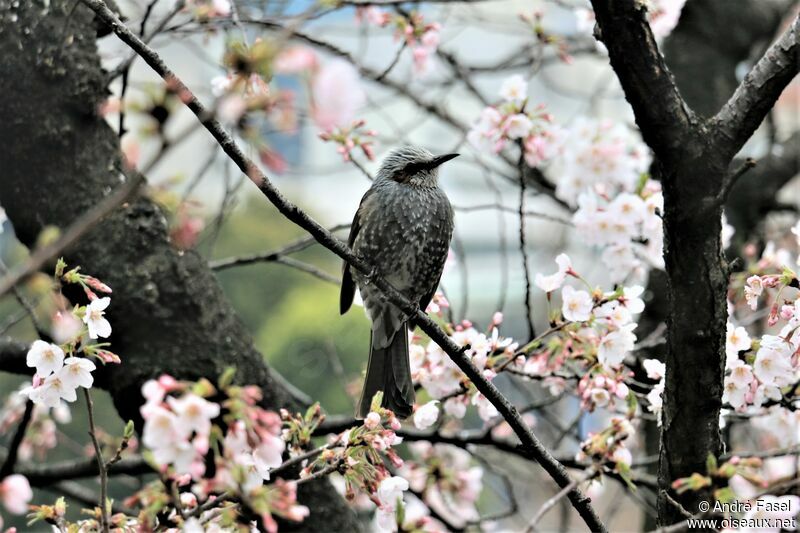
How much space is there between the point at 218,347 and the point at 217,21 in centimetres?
96

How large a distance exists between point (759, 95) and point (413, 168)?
1478 mm

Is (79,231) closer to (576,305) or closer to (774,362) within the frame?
(576,305)

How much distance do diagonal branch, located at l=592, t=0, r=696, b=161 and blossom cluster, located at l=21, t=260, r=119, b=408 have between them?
1028 millimetres

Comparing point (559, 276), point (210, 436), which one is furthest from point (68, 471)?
point (210, 436)

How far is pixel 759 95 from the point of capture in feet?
5.83

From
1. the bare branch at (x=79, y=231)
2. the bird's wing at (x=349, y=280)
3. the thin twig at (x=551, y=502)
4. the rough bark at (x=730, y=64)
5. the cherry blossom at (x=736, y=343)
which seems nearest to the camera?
the bare branch at (x=79, y=231)

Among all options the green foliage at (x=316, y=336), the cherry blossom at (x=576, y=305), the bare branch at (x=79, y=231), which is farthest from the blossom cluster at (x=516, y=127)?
the green foliage at (x=316, y=336)

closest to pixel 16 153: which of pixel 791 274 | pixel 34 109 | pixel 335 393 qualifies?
pixel 34 109

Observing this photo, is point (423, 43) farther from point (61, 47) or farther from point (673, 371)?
point (673, 371)

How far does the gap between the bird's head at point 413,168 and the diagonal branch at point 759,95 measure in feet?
4.50

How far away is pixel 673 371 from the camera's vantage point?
180cm

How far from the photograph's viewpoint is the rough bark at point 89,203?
7.70 ft

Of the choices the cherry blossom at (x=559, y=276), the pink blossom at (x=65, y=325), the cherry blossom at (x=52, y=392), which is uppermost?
the cherry blossom at (x=559, y=276)

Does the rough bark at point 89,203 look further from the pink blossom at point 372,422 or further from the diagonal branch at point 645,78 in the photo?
the diagonal branch at point 645,78
